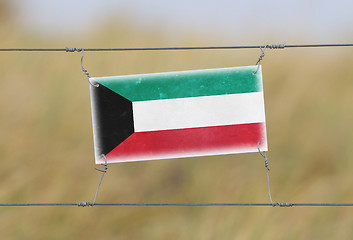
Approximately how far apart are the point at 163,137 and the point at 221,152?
32 centimetres

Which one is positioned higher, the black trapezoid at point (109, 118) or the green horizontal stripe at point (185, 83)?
the green horizontal stripe at point (185, 83)

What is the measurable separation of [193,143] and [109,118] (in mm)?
471

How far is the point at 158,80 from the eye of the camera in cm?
258

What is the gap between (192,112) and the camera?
2590 mm

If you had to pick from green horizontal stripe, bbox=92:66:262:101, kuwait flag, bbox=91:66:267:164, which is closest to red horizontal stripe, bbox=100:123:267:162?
kuwait flag, bbox=91:66:267:164

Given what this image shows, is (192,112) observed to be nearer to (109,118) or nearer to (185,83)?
(185,83)

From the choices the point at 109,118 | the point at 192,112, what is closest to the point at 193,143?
the point at 192,112

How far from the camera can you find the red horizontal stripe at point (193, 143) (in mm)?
2566

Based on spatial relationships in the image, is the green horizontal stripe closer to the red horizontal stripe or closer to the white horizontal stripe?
the white horizontal stripe

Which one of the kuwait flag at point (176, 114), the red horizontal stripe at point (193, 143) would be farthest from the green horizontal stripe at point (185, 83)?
the red horizontal stripe at point (193, 143)

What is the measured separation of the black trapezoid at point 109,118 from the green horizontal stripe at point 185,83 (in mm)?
46

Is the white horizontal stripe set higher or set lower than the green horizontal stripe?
lower

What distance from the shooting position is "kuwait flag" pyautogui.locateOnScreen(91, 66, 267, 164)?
8.43 feet

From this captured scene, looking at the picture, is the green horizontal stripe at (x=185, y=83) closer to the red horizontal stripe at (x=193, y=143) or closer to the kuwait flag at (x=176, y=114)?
the kuwait flag at (x=176, y=114)
